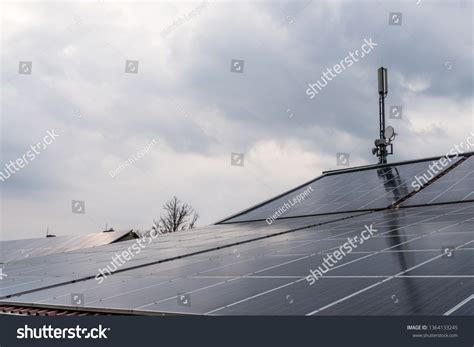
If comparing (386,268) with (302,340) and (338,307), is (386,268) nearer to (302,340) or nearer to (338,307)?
(338,307)

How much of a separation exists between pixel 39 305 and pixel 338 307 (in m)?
8.02

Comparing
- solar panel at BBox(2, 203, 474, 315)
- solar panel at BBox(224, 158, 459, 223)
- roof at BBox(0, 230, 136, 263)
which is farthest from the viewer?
roof at BBox(0, 230, 136, 263)

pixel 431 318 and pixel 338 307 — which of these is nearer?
pixel 431 318

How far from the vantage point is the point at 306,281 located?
32.5 ft

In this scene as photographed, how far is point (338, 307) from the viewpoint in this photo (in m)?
7.87

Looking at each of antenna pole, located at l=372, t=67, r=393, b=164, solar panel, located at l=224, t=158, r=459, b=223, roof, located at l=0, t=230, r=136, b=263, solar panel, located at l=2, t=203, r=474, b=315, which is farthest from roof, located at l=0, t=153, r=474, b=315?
roof, located at l=0, t=230, r=136, b=263

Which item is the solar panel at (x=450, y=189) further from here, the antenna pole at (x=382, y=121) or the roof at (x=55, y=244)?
the roof at (x=55, y=244)

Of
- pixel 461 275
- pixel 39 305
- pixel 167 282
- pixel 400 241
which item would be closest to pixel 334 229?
pixel 400 241

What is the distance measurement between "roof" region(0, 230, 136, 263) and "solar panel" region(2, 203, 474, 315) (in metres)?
23.4

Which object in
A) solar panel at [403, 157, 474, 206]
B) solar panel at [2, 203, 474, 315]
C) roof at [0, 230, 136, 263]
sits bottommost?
solar panel at [2, 203, 474, 315]

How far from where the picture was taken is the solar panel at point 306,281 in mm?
8055

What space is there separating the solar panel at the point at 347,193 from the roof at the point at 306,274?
170cm

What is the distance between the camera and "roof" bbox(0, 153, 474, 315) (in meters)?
8.16

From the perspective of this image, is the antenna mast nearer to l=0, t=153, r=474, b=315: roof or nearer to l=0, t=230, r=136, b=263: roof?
l=0, t=153, r=474, b=315: roof
